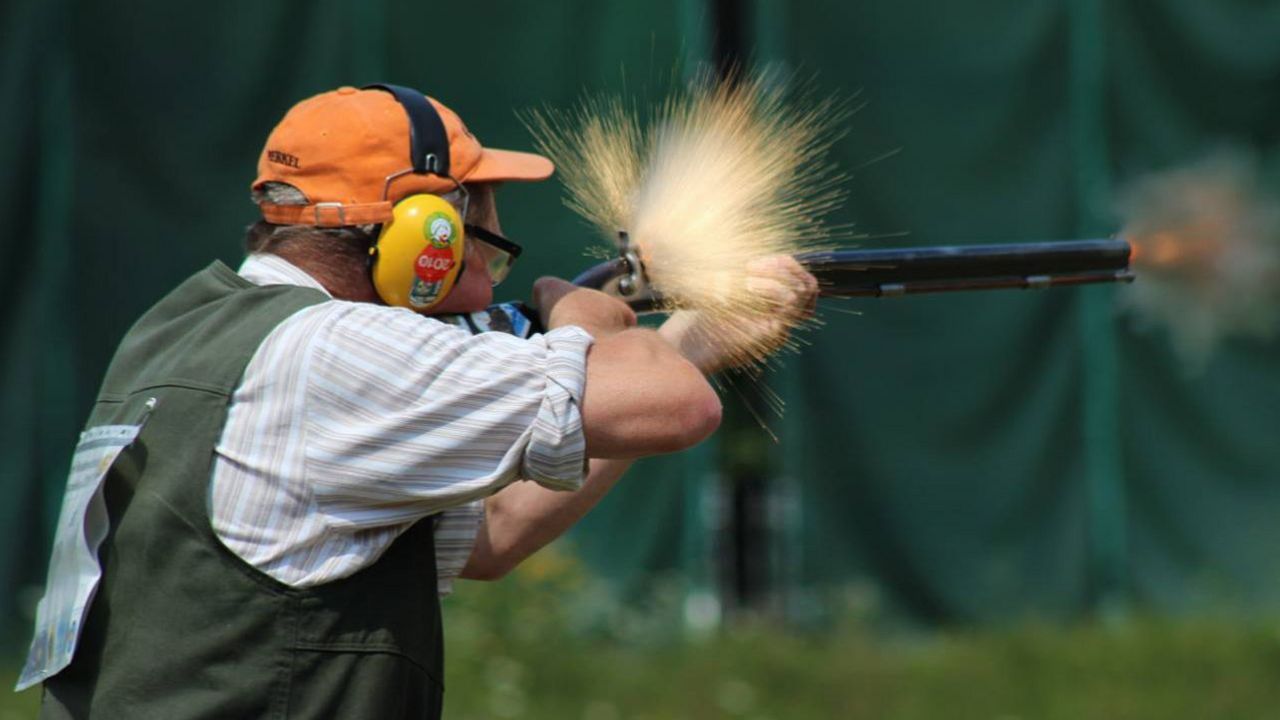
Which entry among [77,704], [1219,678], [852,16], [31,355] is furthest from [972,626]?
[77,704]

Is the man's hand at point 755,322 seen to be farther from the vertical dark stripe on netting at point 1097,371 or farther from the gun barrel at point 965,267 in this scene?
the vertical dark stripe on netting at point 1097,371

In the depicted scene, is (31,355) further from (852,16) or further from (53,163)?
(852,16)

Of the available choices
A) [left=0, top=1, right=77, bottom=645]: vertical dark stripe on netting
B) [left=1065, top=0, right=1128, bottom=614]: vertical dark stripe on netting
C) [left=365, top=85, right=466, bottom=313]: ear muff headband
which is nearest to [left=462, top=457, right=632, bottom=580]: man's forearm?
[left=365, top=85, right=466, bottom=313]: ear muff headband

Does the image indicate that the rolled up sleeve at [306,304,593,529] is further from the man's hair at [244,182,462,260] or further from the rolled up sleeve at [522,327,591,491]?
the man's hair at [244,182,462,260]

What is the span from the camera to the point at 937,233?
857 cm

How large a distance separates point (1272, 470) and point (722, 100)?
18.1ft

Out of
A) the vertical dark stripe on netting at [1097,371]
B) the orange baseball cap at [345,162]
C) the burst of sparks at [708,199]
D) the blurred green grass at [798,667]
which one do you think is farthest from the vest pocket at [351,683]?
the vertical dark stripe on netting at [1097,371]

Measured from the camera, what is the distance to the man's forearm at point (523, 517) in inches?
158

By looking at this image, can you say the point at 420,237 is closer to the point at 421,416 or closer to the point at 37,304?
the point at 421,416

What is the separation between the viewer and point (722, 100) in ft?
13.4

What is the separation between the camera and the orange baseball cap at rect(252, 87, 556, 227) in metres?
3.37

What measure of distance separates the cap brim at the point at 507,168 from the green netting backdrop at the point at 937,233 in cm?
427

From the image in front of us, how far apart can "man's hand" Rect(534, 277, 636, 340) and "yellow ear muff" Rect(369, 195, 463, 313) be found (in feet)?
0.82

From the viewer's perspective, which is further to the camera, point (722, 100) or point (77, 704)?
point (722, 100)
